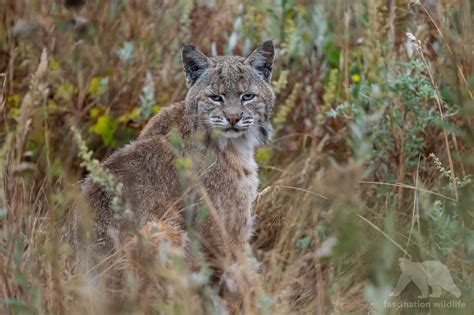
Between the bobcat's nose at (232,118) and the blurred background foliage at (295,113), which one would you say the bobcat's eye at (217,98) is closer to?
the bobcat's nose at (232,118)

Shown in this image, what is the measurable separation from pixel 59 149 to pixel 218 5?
2030 millimetres

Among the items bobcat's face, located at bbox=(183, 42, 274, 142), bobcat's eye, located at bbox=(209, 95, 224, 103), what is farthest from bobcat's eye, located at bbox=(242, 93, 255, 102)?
bobcat's eye, located at bbox=(209, 95, 224, 103)

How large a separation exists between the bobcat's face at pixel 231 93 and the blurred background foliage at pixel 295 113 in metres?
0.18

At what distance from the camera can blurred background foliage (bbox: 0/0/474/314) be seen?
14.0 ft

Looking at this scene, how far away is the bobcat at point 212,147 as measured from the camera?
5176 mm

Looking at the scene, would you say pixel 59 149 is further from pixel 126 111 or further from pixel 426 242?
pixel 426 242

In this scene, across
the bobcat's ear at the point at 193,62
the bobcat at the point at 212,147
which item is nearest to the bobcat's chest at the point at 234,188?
the bobcat at the point at 212,147

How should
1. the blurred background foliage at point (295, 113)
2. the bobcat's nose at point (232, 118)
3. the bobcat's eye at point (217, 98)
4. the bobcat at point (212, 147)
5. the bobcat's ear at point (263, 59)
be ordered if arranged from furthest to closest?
the bobcat's ear at point (263, 59)
the bobcat's eye at point (217, 98)
the bobcat's nose at point (232, 118)
the bobcat at point (212, 147)
the blurred background foliage at point (295, 113)

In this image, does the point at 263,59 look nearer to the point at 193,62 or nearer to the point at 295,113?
the point at 193,62

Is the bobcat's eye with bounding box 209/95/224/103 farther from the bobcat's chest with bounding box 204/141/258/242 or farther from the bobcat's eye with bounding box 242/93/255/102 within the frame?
the bobcat's chest with bounding box 204/141/258/242

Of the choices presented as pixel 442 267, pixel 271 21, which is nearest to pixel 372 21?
pixel 271 21

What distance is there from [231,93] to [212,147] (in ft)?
1.26

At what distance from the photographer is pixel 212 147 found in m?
5.59

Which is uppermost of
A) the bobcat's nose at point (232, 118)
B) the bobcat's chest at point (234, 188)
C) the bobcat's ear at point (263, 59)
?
the bobcat's ear at point (263, 59)
